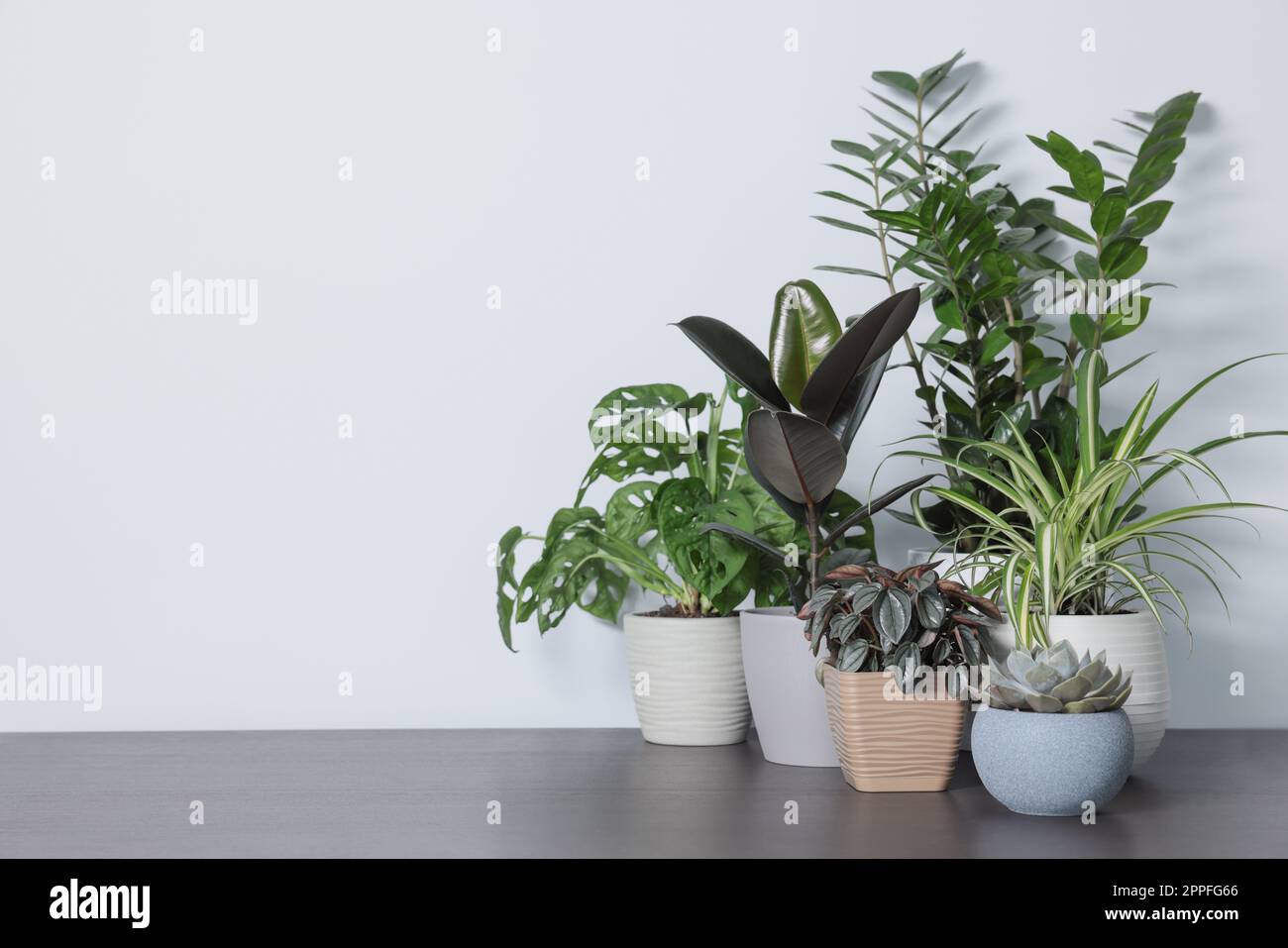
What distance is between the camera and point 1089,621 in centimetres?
137

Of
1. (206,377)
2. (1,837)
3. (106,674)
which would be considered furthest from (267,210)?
(1,837)

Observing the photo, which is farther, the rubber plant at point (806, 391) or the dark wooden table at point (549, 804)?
the rubber plant at point (806, 391)

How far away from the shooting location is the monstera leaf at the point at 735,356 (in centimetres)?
144

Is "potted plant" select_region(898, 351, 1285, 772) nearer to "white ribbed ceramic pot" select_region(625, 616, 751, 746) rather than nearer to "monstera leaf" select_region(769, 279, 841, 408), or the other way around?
"monstera leaf" select_region(769, 279, 841, 408)

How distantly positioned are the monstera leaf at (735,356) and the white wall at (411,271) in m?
0.41

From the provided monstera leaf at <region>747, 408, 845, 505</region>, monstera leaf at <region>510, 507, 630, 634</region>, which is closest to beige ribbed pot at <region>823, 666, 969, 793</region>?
monstera leaf at <region>747, 408, 845, 505</region>

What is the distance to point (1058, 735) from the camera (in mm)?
1217

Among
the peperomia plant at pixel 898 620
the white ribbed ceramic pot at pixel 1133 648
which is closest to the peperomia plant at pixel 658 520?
the peperomia plant at pixel 898 620

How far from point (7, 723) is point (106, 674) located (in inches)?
7.2

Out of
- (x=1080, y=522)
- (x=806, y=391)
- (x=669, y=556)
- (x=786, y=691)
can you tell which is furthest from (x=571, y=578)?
(x=1080, y=522)

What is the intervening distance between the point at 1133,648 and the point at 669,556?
64cm

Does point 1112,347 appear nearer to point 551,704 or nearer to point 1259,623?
point 1259,623

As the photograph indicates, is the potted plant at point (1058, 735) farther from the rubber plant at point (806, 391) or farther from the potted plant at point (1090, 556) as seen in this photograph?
the rubber plant at point (806, 391)

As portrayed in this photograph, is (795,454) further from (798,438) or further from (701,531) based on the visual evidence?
(701,531)
